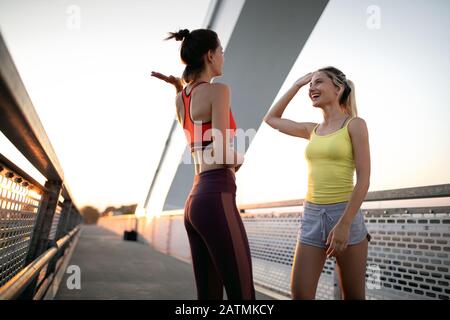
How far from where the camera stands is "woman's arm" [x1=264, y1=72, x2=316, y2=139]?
1.69 m

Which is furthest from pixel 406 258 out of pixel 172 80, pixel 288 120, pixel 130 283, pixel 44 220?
pixel 130 283

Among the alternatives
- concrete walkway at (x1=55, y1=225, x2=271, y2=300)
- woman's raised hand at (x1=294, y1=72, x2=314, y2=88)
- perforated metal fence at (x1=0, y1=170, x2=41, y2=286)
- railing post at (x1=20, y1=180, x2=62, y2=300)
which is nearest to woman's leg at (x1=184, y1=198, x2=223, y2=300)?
perforated metal fence at (x1=0, y1=170, x2=41, y2=286)

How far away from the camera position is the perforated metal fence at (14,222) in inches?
44.2

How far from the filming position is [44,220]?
191 centimetres

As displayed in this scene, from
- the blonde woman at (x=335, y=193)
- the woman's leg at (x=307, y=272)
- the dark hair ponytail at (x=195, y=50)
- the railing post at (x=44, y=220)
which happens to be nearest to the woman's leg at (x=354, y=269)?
the blonde woman at (x=335, y=193)

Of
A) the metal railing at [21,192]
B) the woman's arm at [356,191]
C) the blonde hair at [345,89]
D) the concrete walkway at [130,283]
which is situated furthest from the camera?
the concrete walkway at [130,283]

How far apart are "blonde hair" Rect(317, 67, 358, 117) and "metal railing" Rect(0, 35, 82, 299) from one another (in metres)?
1.32

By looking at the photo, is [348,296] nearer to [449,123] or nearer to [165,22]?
[449,123]

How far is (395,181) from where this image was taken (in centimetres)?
255

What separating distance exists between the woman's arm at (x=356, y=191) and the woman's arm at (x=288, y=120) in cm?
37

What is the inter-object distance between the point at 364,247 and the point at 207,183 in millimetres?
741

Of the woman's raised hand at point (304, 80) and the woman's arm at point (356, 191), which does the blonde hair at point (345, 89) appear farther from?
the woman's arm at point (356, 191)

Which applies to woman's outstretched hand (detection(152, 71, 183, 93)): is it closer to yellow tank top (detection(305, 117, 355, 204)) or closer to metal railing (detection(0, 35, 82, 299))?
metal railing (detection(0, 35, 82, 299))
